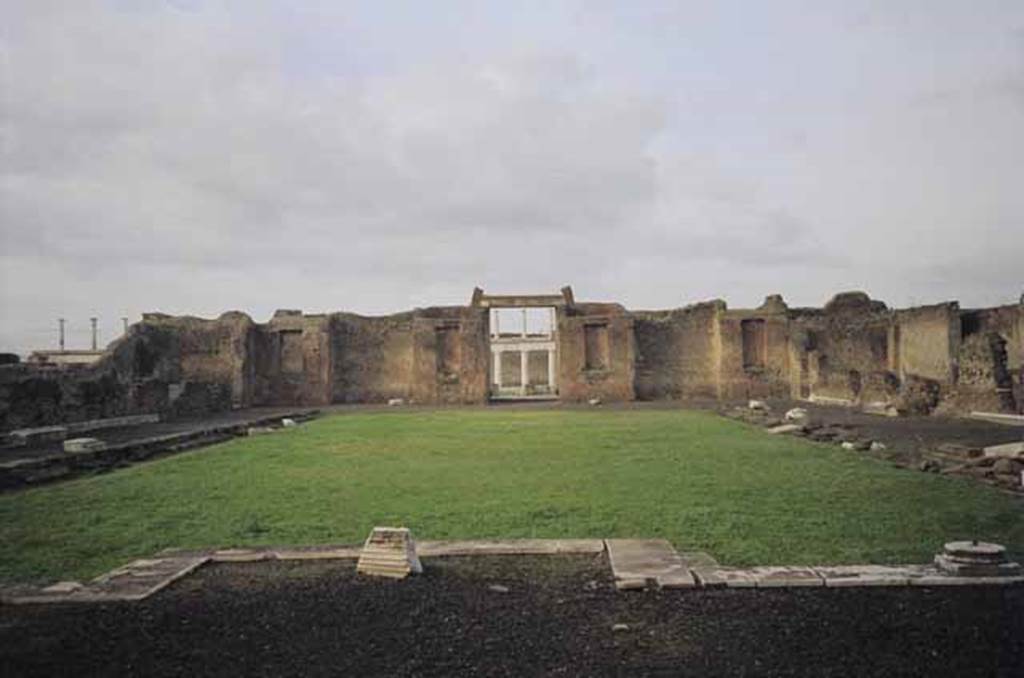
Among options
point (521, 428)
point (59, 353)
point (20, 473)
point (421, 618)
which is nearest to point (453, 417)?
point (521, 428)

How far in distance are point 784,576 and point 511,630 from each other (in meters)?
1.93

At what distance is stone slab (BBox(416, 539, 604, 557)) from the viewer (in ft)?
20.7

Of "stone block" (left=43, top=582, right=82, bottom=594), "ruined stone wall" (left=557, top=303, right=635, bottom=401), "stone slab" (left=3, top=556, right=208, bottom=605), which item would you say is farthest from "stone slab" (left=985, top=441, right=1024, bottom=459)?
"ruined stone wall" (left=557, top=303, right=635, bottom=401)

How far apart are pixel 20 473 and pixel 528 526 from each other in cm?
801

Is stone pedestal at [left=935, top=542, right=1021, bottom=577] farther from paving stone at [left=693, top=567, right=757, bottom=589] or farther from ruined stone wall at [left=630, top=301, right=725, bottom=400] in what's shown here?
ruined stone wall at [left=630, top=301, right=725, bottom=400]

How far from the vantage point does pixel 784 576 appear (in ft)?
17.6

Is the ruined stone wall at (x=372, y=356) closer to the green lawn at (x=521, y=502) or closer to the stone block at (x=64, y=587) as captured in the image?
the green lawn at (x=521, y=502)

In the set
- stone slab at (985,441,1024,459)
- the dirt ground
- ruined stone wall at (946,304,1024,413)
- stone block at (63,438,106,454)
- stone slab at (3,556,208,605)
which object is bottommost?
the dirt ground

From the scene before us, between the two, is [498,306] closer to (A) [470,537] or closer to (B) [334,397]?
(B) [334,397]

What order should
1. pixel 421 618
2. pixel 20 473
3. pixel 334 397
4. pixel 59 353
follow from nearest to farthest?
1. pixel 421 618
2. pixel 20 473
3. pixel 334 397
4. pixel 59 353

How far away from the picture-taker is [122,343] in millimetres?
23453

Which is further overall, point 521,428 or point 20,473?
point 521,428

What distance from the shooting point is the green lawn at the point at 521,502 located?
22.1 ft

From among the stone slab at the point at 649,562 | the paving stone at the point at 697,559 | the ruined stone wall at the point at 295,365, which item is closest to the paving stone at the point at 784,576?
the paving stone at the point at 697,559
